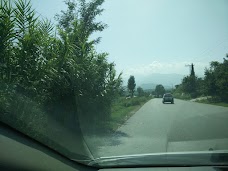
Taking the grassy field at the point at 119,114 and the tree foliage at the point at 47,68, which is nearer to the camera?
the tree foliage at the point at 47,68

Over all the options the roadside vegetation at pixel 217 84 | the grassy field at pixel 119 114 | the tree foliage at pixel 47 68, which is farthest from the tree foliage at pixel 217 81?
the tree foliage at pixel 47 68

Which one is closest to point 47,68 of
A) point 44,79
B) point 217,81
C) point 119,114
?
point 44,79

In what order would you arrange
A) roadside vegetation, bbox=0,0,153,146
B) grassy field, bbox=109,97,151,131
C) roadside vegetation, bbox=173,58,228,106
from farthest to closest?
1. roadside vegetation, bbox=173,58,228,106
2. grassy field, bbox=109,97,151,131
3. roadside vegetation, bbox=0,0,153,146

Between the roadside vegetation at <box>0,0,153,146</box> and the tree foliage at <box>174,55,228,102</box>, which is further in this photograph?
the tree foliage at <box>174,55,228,102</box>

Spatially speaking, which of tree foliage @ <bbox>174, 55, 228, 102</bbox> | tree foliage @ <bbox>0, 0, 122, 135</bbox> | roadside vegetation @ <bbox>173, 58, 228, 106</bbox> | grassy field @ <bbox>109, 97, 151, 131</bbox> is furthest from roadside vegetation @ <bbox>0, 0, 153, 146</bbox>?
tree foliage @ <bbox>174, 55, 228, 102</bbox>

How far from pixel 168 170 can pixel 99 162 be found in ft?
3.34

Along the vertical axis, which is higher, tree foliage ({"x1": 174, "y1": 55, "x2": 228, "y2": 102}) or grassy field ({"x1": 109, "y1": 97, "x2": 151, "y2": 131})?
tree foliage ({"x1": 174, "y1": 55, "x2": 228, "y2": 102})

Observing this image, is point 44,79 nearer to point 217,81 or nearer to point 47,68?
point 47,68

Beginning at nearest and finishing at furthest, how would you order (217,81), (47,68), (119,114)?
(47,68), (119,114), (217,81)

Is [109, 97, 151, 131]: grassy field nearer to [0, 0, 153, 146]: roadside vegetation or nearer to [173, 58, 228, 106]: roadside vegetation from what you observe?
[0, 0, 153, 146]: roadside vegetation

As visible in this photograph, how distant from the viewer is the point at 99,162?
16.3ft

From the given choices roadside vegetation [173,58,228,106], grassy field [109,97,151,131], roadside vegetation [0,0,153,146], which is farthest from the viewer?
roadside vegetation [173,58,228,106]

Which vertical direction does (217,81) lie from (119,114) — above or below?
above

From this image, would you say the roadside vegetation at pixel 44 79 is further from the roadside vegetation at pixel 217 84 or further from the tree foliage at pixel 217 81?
the tree foliage at pixel 217 81
